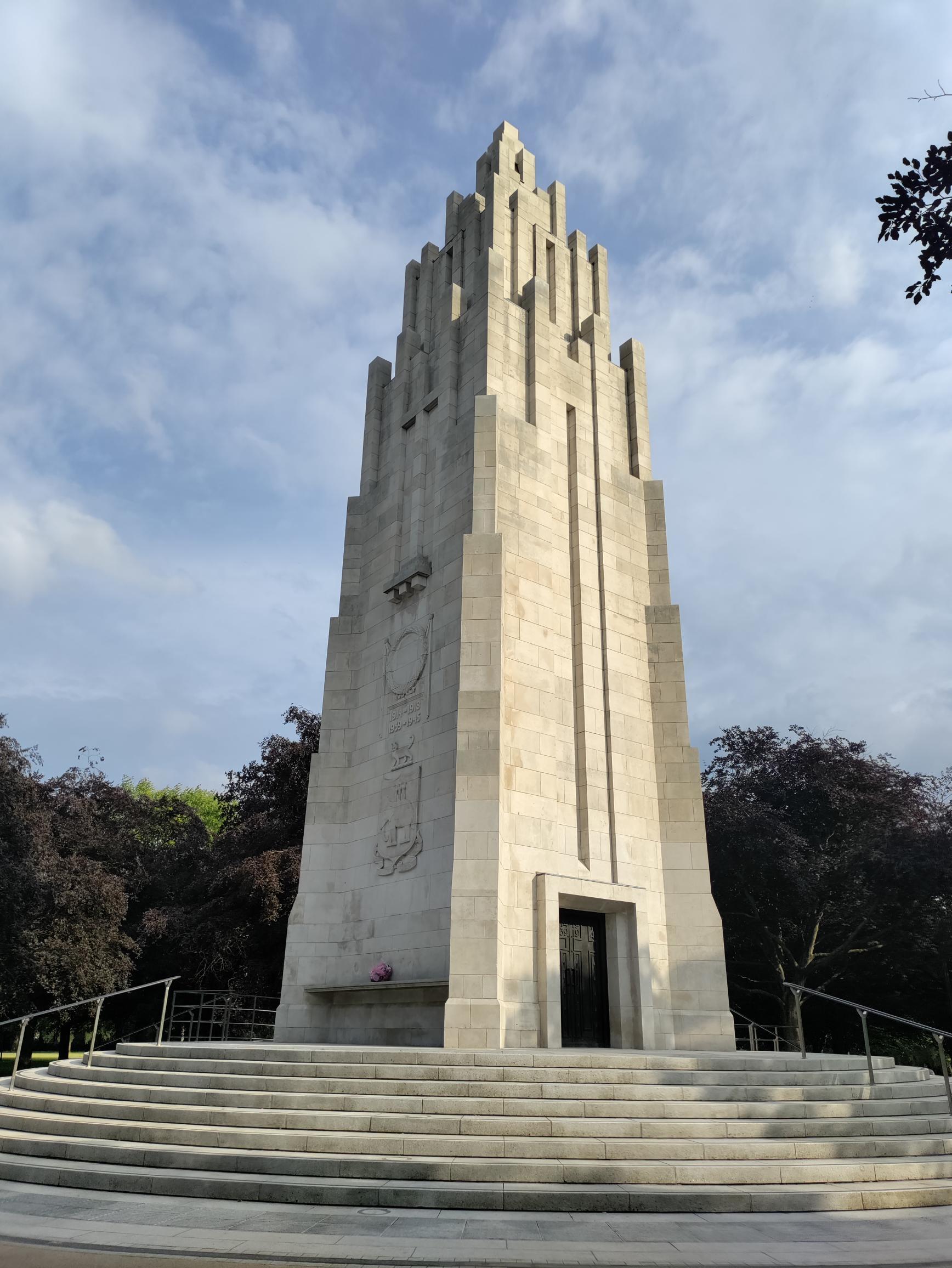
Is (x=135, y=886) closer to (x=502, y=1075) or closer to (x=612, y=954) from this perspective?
(x=612, y=954)

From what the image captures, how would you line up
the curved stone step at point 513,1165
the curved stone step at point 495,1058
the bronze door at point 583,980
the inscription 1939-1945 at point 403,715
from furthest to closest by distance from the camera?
the inscription 1939-1945 at point 403,715, the bronze door at point 583,980, the curved stone step at point 495,1058, the curved stone step at point 513,1165

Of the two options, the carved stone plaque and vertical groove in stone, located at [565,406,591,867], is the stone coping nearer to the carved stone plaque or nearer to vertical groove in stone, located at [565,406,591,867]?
vertical groove in stone, located at [565,406,591,867]

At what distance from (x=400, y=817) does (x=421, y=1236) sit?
33.6 ft

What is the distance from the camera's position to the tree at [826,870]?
87.2ft

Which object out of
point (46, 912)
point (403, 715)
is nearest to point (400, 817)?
point (403, 715)

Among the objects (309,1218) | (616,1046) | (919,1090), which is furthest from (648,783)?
(309,1218)

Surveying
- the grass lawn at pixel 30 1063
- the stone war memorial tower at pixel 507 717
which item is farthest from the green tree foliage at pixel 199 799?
the stone war memorial tower at pixel 507 717

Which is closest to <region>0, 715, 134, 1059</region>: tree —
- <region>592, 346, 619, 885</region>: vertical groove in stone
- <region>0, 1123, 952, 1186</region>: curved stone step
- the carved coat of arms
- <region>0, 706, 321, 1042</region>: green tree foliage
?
<region>0, 706, 321, 1042</region>: green tree foliage

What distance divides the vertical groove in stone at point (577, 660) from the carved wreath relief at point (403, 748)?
2.77 m

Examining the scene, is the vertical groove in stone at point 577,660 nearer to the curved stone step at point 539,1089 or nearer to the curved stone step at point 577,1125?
the curved stone step at point 539,1089

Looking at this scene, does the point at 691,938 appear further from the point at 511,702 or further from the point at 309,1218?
the point at 309,1218

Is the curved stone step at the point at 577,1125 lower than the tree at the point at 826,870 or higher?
lower

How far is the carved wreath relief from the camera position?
15.8 metres

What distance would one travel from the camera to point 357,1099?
30.1 ft
